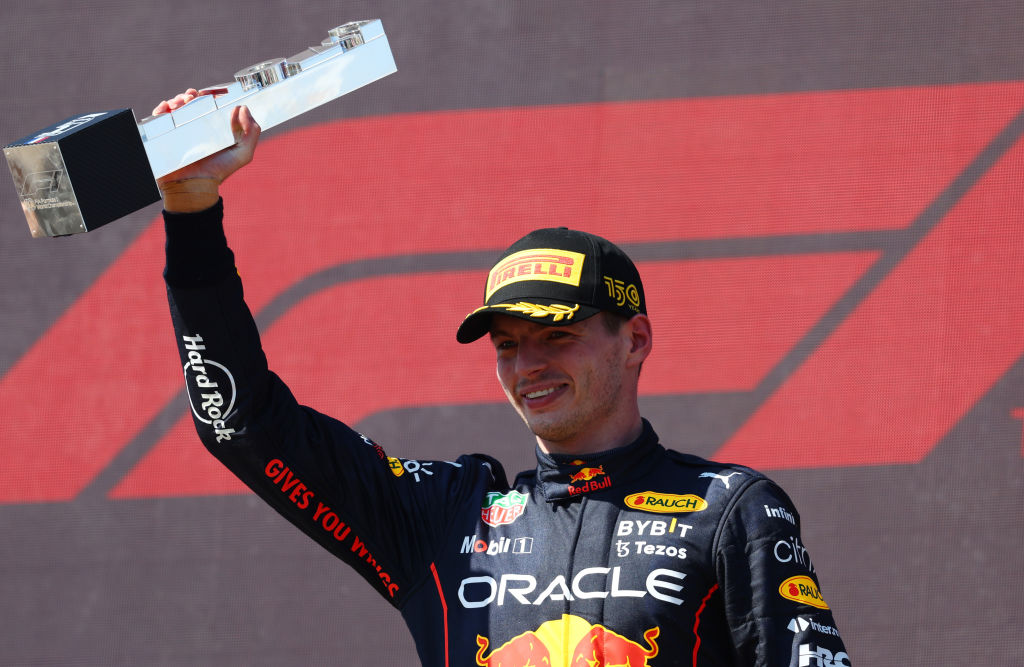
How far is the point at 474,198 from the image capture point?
292cm

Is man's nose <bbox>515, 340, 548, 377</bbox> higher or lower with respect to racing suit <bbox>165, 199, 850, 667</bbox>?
higher

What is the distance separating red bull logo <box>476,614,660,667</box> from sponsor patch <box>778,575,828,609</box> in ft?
0.47

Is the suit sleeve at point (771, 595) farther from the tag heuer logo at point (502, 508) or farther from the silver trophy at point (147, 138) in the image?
the silver trophy at point (147, 138)

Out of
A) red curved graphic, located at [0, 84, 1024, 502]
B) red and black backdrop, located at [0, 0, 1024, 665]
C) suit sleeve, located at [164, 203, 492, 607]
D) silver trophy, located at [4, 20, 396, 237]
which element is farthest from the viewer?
red curved graphic, located at [0, 84, 1024, 502]

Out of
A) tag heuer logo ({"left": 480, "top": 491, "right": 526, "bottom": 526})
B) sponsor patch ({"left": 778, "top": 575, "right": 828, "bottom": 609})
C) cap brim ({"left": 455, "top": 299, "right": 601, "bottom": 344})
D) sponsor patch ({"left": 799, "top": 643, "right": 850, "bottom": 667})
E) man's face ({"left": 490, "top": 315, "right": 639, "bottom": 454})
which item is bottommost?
sponsor patch ({"left": 799, "top": 643, "right": 850, "bottom": 667})

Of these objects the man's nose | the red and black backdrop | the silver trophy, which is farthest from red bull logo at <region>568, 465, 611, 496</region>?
the red and black backdrop

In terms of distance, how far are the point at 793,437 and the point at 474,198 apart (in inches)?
36.0

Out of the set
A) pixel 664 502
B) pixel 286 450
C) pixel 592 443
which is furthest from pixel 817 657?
pixel 286 450

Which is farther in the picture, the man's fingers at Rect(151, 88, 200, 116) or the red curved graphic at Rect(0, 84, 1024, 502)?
the red curved graphic at Rect(0, 84, 1024, 502)

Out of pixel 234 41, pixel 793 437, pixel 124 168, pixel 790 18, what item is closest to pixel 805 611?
pixel 124 168

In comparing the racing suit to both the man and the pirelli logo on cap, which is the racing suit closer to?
the man

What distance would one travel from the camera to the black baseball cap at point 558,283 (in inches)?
56.1

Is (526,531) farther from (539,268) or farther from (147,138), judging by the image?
(147,138)

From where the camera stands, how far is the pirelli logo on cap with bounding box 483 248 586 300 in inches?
57.4
